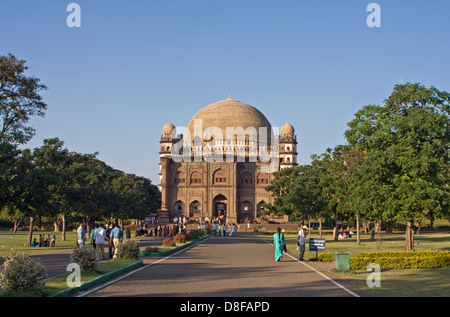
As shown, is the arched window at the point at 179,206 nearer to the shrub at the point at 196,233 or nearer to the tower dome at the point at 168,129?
the tower dome at the point at 168,129

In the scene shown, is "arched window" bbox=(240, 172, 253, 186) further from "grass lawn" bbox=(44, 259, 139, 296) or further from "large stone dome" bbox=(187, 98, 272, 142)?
"grass lawn" bbox=(44, 259, 139, 296)

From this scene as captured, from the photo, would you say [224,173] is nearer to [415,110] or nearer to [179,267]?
[415,110]

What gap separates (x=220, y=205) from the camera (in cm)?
8212

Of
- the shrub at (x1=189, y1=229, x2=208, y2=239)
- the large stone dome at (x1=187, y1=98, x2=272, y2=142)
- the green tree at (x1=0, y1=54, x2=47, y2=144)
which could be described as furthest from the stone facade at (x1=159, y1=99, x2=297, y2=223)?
the green tree at (x1=0, y1=54, x2=47, y2=144)

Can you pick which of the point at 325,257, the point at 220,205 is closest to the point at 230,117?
the point at 220,205

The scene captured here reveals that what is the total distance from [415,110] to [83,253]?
16750 mm

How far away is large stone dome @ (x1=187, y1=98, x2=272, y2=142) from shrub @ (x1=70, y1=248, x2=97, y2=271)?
73.9 meters

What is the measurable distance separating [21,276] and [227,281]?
571 centimetres

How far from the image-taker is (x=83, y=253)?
15359 mm

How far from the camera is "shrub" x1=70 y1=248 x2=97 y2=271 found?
15.2 metres

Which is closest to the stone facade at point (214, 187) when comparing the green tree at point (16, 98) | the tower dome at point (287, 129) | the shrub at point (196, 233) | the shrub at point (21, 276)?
the tower dome at point (287, 129)

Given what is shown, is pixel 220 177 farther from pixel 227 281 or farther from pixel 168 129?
pixel 227 281

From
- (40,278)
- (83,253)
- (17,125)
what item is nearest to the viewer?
(40,278)
